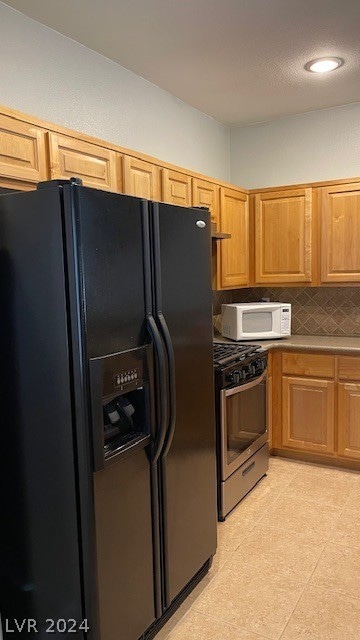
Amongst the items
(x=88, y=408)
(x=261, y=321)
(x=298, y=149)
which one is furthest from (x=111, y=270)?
(x=298, y=149)

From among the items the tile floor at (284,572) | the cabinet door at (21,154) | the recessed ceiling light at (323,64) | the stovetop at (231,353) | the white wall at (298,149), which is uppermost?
the recessed ceiling light at (323,64)

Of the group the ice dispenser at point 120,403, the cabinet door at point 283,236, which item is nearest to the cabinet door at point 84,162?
the ice dispenser at point 120,403

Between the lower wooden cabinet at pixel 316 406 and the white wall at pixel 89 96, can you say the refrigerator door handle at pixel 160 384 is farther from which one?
the lower wooden cabinet at pixel 316 406

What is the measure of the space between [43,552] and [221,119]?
3.48 m

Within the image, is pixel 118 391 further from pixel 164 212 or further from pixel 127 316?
pixel 164 212

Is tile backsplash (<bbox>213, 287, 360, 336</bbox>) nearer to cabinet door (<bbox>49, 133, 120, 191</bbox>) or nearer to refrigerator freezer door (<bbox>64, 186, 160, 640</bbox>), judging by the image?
cabinet door (<bbox>49, 133, 120, 191</bbox>)

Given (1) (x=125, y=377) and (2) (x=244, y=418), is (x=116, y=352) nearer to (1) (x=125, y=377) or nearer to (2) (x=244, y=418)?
(1) (x=125, y=377)

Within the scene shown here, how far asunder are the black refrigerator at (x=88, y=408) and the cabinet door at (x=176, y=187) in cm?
101

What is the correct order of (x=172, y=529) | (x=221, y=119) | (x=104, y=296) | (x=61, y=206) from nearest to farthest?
(x=61, y=206)
(x=104, y=296)
(x=172, y=529)
(x=221, y=119)

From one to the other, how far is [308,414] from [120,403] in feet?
7.15

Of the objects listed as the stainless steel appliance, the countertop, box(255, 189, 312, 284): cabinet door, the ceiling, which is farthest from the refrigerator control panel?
box(255, 189, 312, 284): cabinet door

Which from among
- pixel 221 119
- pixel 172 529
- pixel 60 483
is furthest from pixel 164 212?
pixel 221 119

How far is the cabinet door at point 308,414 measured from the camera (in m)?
3.42

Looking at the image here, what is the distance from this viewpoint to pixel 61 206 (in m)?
1.44
